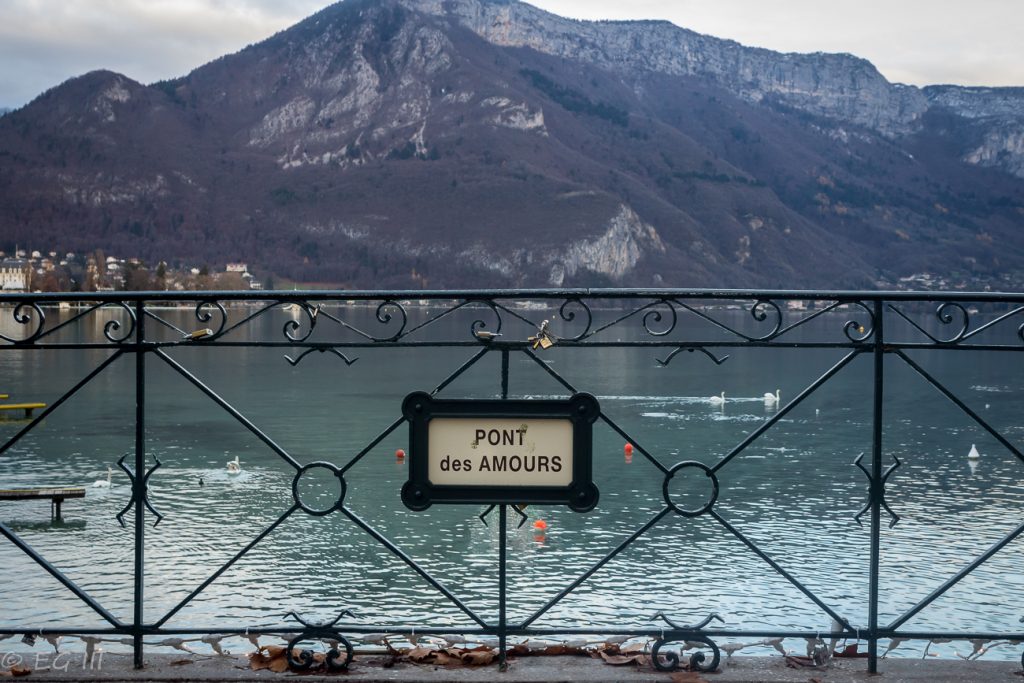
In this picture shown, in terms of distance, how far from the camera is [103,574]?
1659 centimetres

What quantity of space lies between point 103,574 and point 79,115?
600ft

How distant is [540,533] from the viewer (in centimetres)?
1955

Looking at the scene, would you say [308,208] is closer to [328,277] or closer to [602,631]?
[328,277]

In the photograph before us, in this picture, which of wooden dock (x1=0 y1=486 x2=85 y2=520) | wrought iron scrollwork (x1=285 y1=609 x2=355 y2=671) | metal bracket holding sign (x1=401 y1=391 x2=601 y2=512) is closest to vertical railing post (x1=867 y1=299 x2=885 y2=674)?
metal bracket holding sign (x1=401 y1=391 x2=601 y2=512)

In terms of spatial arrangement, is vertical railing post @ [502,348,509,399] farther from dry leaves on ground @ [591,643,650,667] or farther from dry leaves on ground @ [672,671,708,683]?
dry leaves on ground @ [672,671,708,683]

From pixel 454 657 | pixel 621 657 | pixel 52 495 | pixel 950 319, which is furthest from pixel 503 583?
pixel 52 495

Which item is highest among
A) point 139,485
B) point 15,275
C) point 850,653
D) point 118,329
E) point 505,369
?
point 15,275

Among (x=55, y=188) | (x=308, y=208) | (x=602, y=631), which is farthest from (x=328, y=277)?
(x=602, y=631)

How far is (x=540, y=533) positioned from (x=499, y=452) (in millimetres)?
16597

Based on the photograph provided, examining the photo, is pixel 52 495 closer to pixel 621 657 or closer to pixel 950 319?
pixel 621 657

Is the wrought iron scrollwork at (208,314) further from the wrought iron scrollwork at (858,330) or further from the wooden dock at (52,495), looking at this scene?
the wooden dock at (52,495)

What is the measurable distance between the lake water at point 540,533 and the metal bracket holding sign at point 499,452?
A: 5.02 ft

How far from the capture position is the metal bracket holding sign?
324 cm

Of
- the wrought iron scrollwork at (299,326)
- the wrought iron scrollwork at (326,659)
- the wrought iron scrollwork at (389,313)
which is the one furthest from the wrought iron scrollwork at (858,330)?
the wrought iron scrollwork at (326,659)
